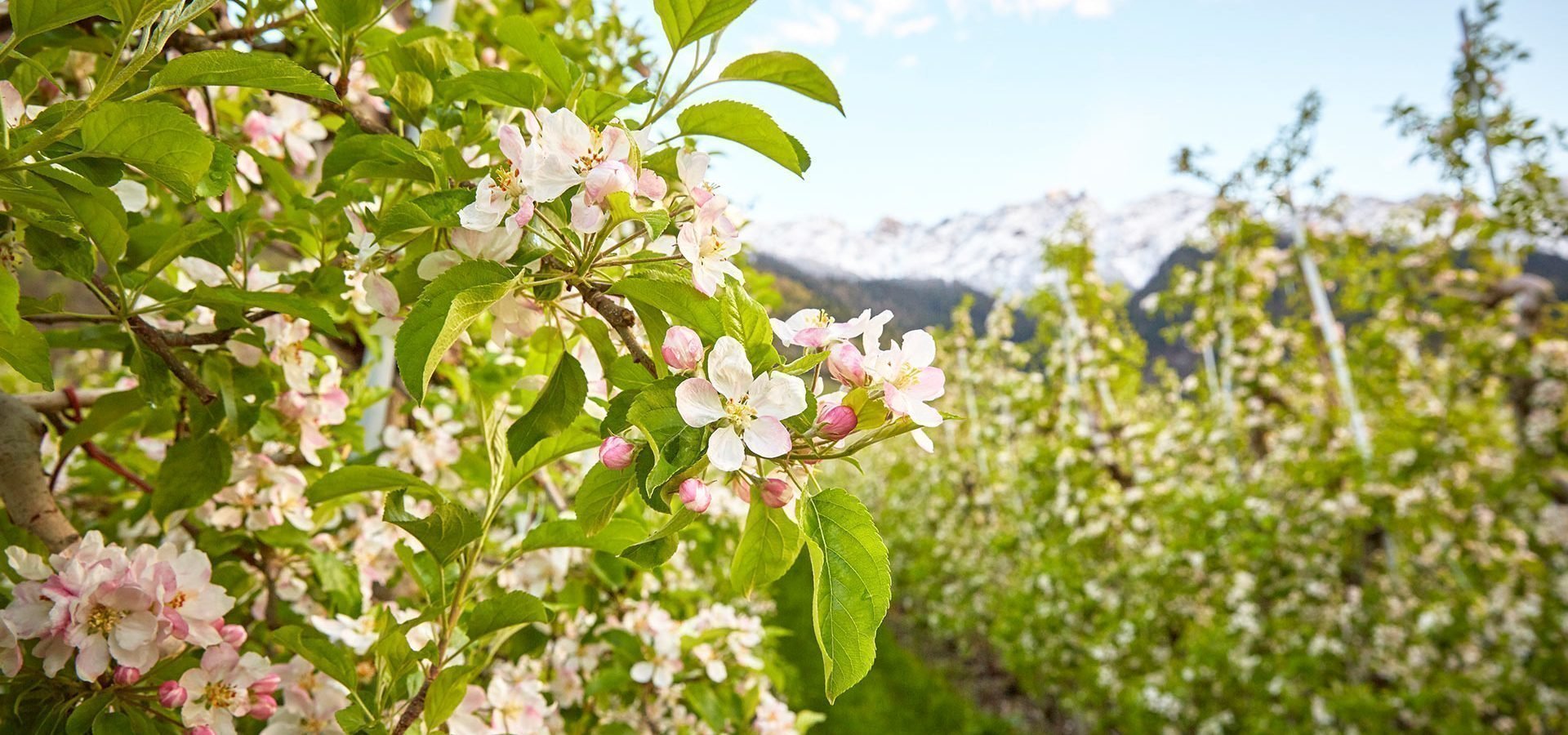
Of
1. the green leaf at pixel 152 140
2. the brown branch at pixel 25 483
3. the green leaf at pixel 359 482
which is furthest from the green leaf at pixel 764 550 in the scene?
the brown branch at pixel 25 483

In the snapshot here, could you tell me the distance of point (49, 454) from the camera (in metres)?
1.51

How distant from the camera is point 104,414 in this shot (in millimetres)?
948

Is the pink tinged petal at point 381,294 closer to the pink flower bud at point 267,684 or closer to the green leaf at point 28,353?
the green leaf at point 28,353

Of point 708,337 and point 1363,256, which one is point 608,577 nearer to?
point 708,337

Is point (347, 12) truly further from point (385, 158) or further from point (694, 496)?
point (694, 496)

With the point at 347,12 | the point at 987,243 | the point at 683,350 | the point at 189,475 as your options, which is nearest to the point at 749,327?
the point at 683,350

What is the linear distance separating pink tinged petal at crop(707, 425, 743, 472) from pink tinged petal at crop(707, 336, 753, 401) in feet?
0.10

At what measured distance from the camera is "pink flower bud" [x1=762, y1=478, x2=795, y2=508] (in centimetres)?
58

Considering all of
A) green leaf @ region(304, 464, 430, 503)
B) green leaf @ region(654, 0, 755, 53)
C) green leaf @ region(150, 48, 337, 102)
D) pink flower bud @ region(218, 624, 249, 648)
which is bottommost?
pink flower bud @ region(218, 624, 249, 648)

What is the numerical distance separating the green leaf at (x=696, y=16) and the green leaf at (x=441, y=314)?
24 centimetres

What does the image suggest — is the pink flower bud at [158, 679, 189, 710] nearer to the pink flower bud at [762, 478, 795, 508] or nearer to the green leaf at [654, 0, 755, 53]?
the pink flower bud at [762, 478, 795, 508]

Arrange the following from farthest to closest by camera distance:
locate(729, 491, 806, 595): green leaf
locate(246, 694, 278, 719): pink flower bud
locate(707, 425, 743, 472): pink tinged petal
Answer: locate(246, 694, 278, 719): pink flower bud
locate(729, 491, 806, 595): green leaf
locate(707, 425, 743, 472): pink tinged petal

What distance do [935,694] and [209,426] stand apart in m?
6.79

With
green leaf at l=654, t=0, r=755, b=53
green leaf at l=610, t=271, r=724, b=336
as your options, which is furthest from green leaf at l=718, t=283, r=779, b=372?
green leaf at l=654, t=0, r=755, b=53
